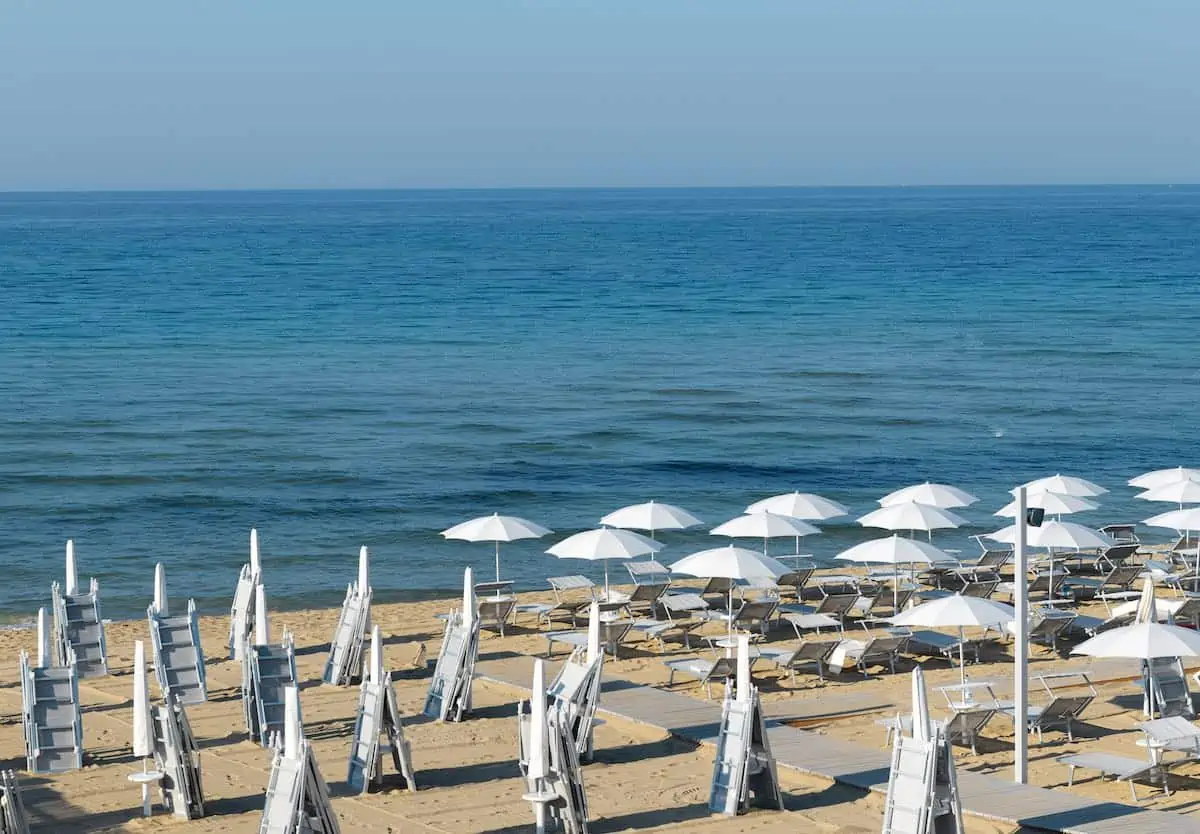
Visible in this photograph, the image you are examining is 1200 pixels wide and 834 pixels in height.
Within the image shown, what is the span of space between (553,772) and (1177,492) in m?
12.4

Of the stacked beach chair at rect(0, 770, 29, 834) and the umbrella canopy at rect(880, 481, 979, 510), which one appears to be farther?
the umbrella canopy at rect(880, 481, 979, 510)

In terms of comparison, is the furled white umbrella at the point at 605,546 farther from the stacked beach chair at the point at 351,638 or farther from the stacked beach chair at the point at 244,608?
the stacked beach chair at the point at 244,608

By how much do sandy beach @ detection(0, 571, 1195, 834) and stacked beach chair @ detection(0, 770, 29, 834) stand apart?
1.40 meters

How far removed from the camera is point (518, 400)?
43031 millimetres

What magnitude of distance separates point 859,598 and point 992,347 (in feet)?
124

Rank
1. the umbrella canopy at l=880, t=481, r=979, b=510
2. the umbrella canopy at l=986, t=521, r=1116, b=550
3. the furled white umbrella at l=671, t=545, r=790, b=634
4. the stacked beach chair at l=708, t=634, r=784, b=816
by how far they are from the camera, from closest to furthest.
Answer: the stacked beach chair at l=708, t=634, r=784, b=816 < the furled white umbrella at l=671, t=545, r=790, b=634 < the umbrella canopy at l=986, t=521, r=1116, b=550 < the umbrella canopy at l=880, t=481, r=979, b=510

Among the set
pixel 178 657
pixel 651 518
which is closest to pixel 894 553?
pixel 651 518

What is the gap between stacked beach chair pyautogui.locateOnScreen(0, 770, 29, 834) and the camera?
1051 cm

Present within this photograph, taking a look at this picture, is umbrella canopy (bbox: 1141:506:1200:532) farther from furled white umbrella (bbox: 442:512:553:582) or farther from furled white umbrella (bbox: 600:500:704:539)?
furled white umbrella (bbox: 442:512:553:582)

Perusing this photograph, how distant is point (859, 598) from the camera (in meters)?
18.8

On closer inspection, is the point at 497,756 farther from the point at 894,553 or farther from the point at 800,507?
the point at 800,507

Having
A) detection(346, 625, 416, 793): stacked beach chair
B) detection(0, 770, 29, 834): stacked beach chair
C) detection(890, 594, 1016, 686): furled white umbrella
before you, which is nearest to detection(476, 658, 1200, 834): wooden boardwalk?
detection(890, 594, 1016, 686): furled white umbrella

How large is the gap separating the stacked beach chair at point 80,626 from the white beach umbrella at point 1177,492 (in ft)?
42.0

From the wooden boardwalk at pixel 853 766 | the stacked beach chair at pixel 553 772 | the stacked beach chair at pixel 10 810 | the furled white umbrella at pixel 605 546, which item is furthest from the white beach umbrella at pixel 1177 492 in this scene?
the stacked beach chair at pixel 10 810
